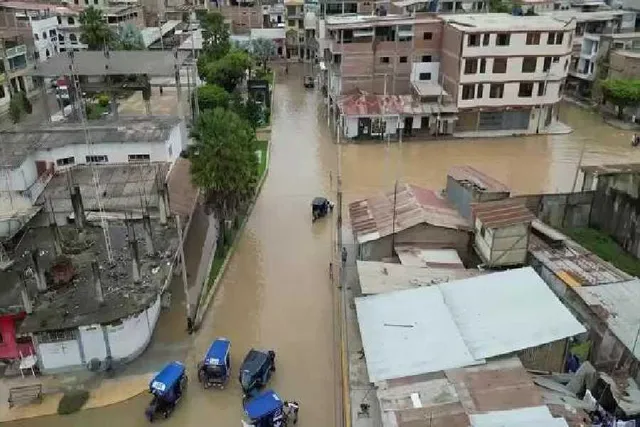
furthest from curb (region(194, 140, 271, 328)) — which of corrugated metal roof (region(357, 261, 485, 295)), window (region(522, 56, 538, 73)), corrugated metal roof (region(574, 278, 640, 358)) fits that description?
window (region(522, 56, 538, 73))

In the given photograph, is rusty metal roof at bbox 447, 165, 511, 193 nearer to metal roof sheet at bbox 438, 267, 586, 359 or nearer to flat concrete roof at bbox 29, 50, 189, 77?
metal roof sheet at bbox 438, 267, 586, 359

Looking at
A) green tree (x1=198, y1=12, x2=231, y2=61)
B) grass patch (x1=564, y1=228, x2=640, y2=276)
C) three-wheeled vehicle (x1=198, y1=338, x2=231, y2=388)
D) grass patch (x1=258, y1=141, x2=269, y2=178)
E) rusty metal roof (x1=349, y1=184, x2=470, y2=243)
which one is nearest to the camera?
three-wheeled vehicle (x1=198, y1=338, x2=231, y2=388)

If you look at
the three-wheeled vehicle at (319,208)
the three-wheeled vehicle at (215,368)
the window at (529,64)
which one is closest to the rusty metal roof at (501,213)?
the three-wheeled vehicle at (319,208)

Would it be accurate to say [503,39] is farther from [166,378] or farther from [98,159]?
[166,378]

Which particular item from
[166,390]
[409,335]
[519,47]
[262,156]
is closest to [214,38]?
[262,156]

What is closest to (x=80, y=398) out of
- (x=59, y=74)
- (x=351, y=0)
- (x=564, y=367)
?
(x=564, y=367)

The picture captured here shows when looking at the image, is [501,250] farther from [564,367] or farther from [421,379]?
[421,379]
